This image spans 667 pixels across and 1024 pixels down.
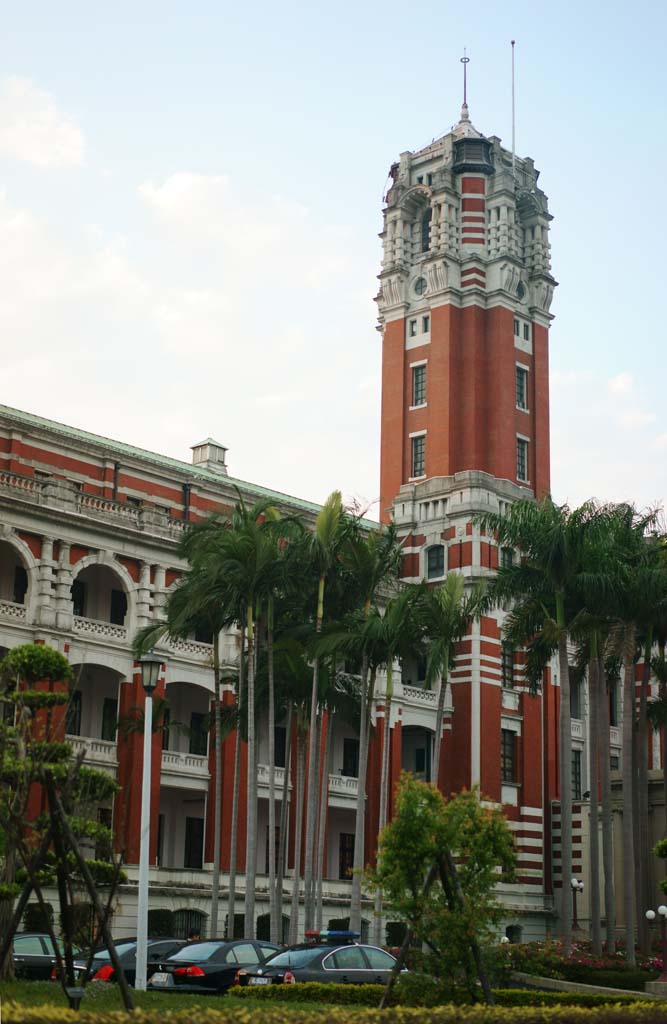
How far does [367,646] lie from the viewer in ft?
142

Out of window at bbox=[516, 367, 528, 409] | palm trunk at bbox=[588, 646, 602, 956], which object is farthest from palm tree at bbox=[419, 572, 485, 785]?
window at bbox=[516, 367, 528, 409]

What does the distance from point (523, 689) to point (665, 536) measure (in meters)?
15.8

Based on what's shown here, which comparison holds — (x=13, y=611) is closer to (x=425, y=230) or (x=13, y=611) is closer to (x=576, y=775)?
(x=576, y=775)

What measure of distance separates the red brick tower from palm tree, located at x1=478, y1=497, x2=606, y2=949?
13814 millimetres

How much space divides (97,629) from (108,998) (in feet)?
87.3

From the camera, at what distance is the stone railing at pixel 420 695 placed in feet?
201

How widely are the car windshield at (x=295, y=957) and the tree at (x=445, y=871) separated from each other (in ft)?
19.5

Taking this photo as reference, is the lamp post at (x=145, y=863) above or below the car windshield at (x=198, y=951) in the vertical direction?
above

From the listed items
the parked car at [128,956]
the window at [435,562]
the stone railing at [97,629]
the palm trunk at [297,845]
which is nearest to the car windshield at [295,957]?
the parked car at [128,956]

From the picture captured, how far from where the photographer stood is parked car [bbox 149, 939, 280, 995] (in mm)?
29391

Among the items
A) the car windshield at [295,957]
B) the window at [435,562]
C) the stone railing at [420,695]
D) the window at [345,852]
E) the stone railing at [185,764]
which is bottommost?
the car windshield at [295,957]

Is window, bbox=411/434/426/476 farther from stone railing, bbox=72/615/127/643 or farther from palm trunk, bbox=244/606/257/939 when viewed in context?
palm trunk, bbox=244/606/257/939

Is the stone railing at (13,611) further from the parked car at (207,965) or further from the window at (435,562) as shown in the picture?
the window at (435,562)

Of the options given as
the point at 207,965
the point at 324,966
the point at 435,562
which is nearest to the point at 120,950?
the point at 207,965
